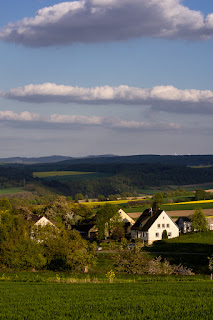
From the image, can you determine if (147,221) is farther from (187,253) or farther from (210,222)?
(187,253)

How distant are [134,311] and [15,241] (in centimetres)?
3456

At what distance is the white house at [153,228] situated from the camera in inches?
3440

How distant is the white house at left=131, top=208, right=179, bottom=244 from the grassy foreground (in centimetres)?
6204

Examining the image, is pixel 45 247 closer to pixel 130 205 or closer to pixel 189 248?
pixel 189 248

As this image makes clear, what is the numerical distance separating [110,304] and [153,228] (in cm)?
6930

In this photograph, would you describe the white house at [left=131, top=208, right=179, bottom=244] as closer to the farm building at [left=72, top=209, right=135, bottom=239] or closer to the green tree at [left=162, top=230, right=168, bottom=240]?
the green tree at [left=162, top=230, right=168, bottom=240]

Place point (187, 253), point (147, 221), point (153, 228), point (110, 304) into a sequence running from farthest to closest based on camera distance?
point (147, 221)
point (153, 228)
point (187, 253)
point (110, 304)

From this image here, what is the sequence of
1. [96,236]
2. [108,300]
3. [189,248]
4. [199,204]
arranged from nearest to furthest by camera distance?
[108,300]
[189,248]
[96,236]
[199,204]

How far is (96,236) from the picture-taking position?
315 feet

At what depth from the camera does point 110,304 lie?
1967cm

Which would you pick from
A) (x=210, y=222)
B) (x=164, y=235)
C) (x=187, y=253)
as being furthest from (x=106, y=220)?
(x=187, y=253)

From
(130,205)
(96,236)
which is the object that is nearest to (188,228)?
(96,236)

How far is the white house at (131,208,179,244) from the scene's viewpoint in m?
87.4

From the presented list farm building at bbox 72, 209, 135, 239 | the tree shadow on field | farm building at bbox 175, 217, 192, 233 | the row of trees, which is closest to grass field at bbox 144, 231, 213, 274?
the tree shadow on field
